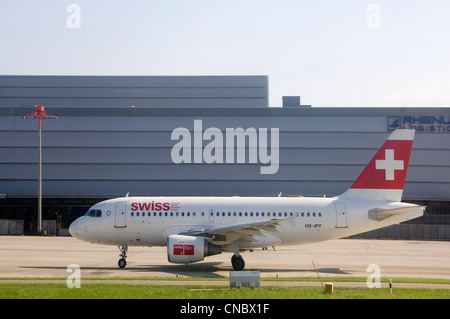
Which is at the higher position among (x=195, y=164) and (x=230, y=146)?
(x=230, y=146)

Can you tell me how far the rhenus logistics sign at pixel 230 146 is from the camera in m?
58.2

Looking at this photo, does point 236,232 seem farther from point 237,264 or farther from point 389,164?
point 389,164

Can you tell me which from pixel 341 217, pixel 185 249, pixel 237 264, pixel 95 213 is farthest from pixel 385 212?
pixel 95 213

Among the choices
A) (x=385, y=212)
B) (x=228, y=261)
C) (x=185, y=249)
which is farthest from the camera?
(x=228, y=261)

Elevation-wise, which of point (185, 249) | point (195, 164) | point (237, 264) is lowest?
point (237, 264)

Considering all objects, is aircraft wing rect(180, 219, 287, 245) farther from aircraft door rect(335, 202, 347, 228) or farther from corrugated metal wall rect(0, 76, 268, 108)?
corrugated metal wall rect(0, 76, 268, 108)

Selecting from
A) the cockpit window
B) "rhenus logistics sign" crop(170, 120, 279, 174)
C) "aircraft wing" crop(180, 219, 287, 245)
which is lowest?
"aircraft wing" crop(180, 219, 287, 245)

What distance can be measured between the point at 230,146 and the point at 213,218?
29.0 m

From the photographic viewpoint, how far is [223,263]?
30.8m

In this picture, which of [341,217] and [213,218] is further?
[341,217]

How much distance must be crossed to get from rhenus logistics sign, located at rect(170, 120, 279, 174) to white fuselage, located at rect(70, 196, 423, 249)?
28.1 metres

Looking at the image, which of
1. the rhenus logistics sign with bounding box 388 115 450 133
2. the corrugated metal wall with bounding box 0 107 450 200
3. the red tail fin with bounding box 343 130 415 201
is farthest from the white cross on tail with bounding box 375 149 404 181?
the rhenus logistics sign with bounding box 388 115 450 133

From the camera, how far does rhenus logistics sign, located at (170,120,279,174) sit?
191ft
